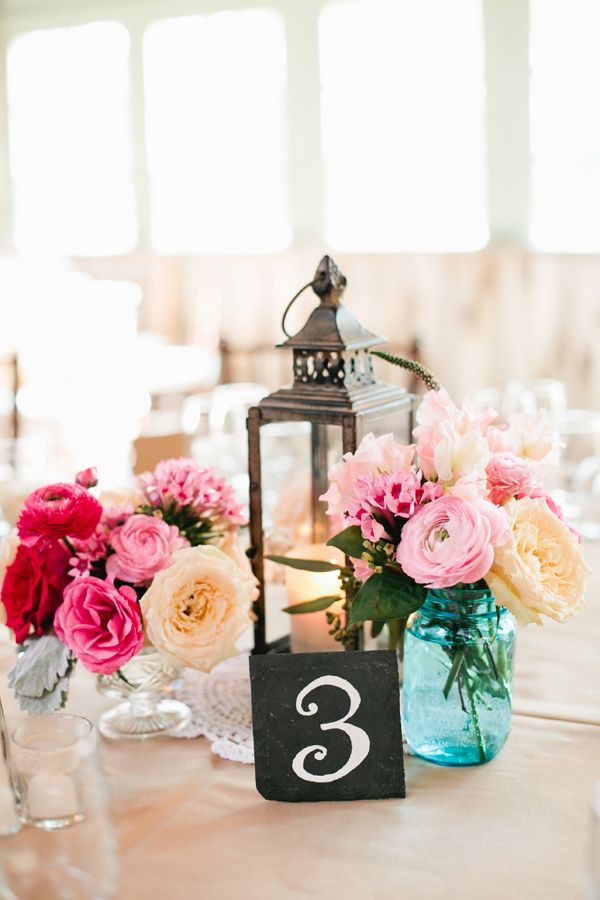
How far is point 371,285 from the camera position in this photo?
5473 mm

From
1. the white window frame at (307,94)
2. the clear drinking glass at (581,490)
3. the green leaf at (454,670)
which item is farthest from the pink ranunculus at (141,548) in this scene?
the white window frame at (307,94)

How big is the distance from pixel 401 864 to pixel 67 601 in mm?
416

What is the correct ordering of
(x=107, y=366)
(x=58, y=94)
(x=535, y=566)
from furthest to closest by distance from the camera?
(x=58, y=94) < (x=107, y=366) < (x=535, y=566)

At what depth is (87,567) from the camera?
1170 mm

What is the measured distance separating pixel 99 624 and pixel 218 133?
5.29 metres

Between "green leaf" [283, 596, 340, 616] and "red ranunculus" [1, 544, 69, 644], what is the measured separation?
0.26m

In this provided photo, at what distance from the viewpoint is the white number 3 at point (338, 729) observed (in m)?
1.08

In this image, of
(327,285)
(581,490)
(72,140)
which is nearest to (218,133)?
(72,140)

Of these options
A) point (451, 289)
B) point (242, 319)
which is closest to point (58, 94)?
point (242, 319)

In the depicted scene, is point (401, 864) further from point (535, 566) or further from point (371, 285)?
point (371, 285)

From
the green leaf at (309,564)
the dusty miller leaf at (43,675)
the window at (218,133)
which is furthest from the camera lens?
the window at (218,133)

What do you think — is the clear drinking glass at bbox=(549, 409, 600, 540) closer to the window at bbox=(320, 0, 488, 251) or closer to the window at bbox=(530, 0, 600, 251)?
the window at bbox=(530, 0, 600, 251)

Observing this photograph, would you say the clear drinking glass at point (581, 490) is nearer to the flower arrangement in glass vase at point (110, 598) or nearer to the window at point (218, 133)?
the flower arrangement in glass vase at point (110, 598)

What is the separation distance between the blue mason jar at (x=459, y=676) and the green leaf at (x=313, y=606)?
0.45 ft
